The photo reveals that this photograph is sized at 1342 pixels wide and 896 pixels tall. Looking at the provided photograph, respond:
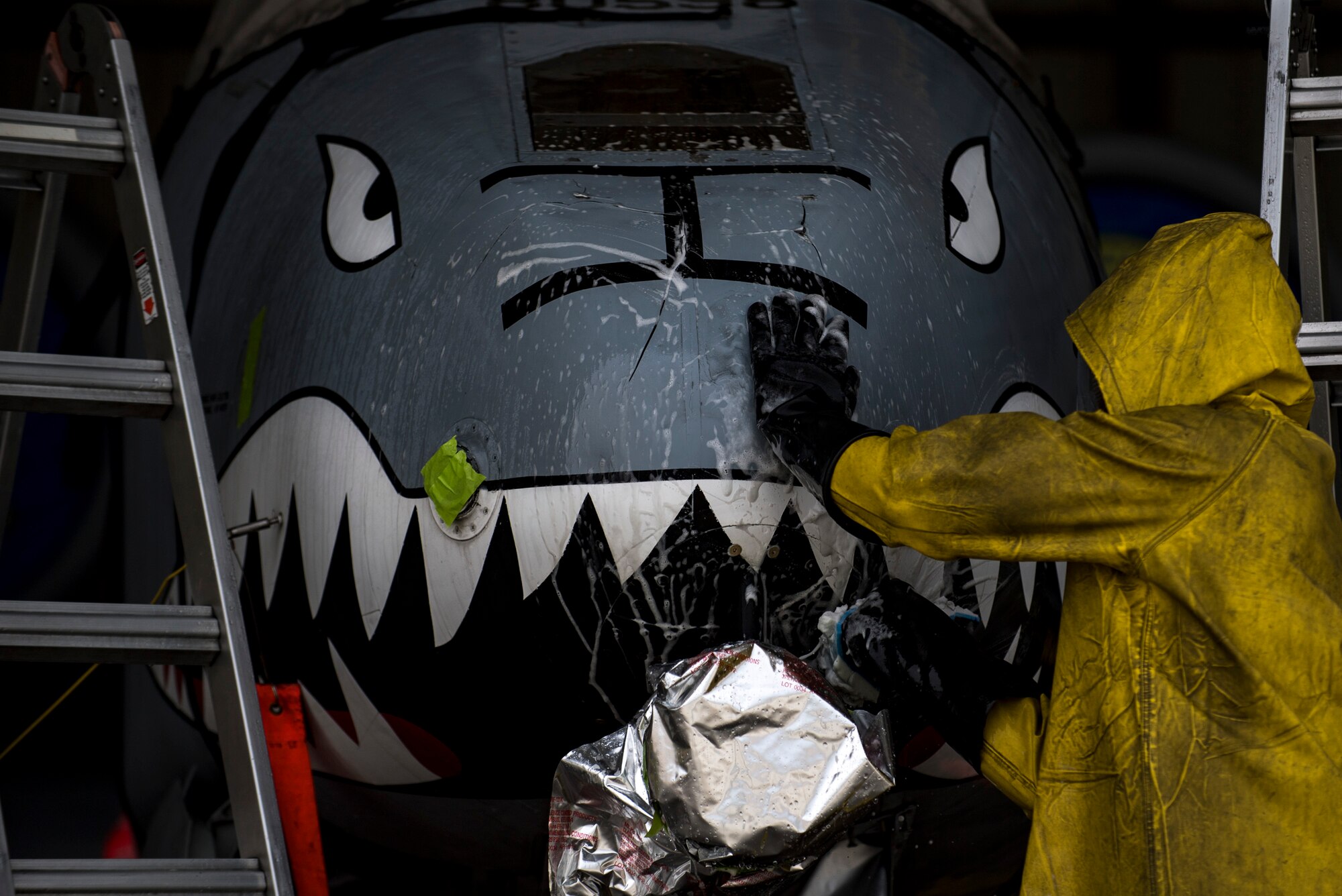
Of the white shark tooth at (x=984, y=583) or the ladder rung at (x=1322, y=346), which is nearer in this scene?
the white shark tooth at (x=984, y=583)

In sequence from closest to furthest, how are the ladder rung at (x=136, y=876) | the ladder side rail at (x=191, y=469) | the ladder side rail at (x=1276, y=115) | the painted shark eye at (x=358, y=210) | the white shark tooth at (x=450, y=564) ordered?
the ladder rung at (x=136, y=876) → the ladder side rail at (x=191, y=469) → the white shark tooth at (x=450, y=564) → the painted shark eye at (x=358, y=210) → the ladder side rail at (x=1276, y=115)

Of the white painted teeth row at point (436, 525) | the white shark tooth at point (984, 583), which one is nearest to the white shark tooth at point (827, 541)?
the white painted teeth row at point (436, 525)

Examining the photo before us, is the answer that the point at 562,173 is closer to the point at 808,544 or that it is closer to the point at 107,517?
the point at 808,544

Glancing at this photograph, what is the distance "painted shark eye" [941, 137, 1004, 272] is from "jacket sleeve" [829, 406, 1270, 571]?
1.90 feet

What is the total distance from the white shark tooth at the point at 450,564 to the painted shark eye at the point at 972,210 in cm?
92

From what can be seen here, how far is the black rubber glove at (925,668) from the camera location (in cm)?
206

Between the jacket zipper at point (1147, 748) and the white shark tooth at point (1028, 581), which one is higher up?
the white shark tooth at point (1028, 581)

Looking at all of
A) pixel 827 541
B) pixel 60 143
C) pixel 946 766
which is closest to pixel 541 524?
pixel 827 541

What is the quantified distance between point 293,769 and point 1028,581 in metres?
1.23

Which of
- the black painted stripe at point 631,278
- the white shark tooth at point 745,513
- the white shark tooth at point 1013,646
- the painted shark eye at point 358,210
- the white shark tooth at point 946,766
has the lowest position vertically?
the white shark tooth at point 946,766

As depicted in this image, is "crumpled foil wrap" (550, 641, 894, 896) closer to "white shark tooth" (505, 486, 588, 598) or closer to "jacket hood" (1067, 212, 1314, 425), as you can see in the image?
"white shark tooth" (505, 486, 588, 598)

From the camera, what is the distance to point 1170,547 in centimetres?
196

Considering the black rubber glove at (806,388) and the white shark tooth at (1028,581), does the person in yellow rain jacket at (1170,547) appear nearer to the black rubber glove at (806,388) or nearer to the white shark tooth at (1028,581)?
the black rubber glove at (806,388)

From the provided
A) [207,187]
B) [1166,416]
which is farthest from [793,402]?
[207,187]
